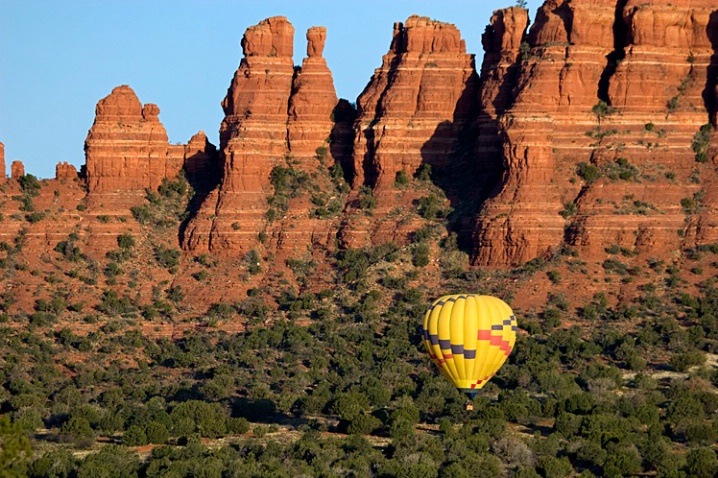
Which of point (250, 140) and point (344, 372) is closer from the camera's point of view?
point (344, 372)

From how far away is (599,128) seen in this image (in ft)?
486

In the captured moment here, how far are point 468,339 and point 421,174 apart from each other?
3259 centimetres

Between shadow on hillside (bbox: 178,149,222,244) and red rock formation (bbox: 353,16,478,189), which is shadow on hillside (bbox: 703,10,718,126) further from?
shadow on hillside (bbox: 178,149,222,244)

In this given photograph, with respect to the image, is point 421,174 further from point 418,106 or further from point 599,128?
point 599,128

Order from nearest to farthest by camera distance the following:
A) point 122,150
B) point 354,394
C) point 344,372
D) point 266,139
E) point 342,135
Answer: point 354,394, point 344,372, point 266,139, point 122,150, point 342,135

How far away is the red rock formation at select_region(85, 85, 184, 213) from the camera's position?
154 metres

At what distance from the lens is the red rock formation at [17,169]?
509ft

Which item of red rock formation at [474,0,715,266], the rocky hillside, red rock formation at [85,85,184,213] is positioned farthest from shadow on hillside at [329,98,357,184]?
red rock formation at [474,0,715,266]

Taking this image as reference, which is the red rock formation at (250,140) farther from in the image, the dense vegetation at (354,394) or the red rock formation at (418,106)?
the dense vegetation at (354,394)

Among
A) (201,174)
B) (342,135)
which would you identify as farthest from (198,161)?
A: (342,135)

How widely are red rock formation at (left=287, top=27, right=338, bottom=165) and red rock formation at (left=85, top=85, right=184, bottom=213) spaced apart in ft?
27.1

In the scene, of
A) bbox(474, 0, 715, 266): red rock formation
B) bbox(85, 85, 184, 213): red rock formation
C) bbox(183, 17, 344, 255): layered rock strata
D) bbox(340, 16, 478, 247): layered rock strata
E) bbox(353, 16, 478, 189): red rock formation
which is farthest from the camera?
bbox(85, 85, 184, 213): red rock formation

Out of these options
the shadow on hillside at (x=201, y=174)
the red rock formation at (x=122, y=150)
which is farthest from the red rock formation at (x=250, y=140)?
the red rock formation at (x=122, y=150)

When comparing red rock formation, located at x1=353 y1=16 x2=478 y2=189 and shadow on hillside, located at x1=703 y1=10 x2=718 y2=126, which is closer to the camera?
shadow on hillside, located at x1=703 y1=10 x2=718 y2=126
